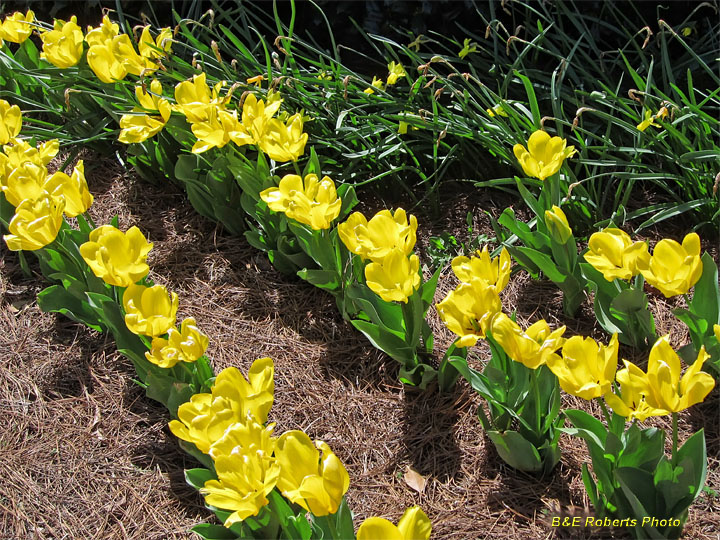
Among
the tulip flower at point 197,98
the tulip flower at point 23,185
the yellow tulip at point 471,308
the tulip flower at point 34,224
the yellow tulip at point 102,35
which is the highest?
the yellow tulip at point 471,308

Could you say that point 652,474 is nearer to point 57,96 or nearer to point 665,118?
point 665,118

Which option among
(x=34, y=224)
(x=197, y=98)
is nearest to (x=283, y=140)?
(x=197, y=98)

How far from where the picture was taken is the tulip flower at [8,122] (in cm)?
240

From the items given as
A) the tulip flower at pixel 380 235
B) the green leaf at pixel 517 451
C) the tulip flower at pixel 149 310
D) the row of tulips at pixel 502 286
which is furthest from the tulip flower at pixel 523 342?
the tulip flower at pixel 149 310

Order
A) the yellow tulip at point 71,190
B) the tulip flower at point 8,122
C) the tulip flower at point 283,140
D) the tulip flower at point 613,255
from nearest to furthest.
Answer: the tulip flower at point 613,255
the yellow tulip at point 71,190
the tulip flower at point 283,140
the tulip flower at point 8,122

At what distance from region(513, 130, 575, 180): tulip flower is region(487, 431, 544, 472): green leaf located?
69 centimetres

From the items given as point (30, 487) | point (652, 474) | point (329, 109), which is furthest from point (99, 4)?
point (652, 474)

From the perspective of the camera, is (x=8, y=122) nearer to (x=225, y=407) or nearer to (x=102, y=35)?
(x=102, y=35)

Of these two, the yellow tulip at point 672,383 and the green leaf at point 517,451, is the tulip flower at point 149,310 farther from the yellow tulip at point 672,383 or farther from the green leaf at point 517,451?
the yellow tulip at point 672,383

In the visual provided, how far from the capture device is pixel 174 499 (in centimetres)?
184

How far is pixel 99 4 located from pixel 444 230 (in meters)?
2.19

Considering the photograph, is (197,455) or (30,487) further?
(30,487)

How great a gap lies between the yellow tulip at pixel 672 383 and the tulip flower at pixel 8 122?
6.88 feet

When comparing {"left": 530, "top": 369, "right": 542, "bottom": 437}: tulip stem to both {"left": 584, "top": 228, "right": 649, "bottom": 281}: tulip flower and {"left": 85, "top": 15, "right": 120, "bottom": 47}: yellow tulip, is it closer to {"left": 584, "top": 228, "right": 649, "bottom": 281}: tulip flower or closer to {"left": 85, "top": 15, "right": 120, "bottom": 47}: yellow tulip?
{"left": 584, "top": 228, "right": 649, "bottom": 281}: tulip flower
